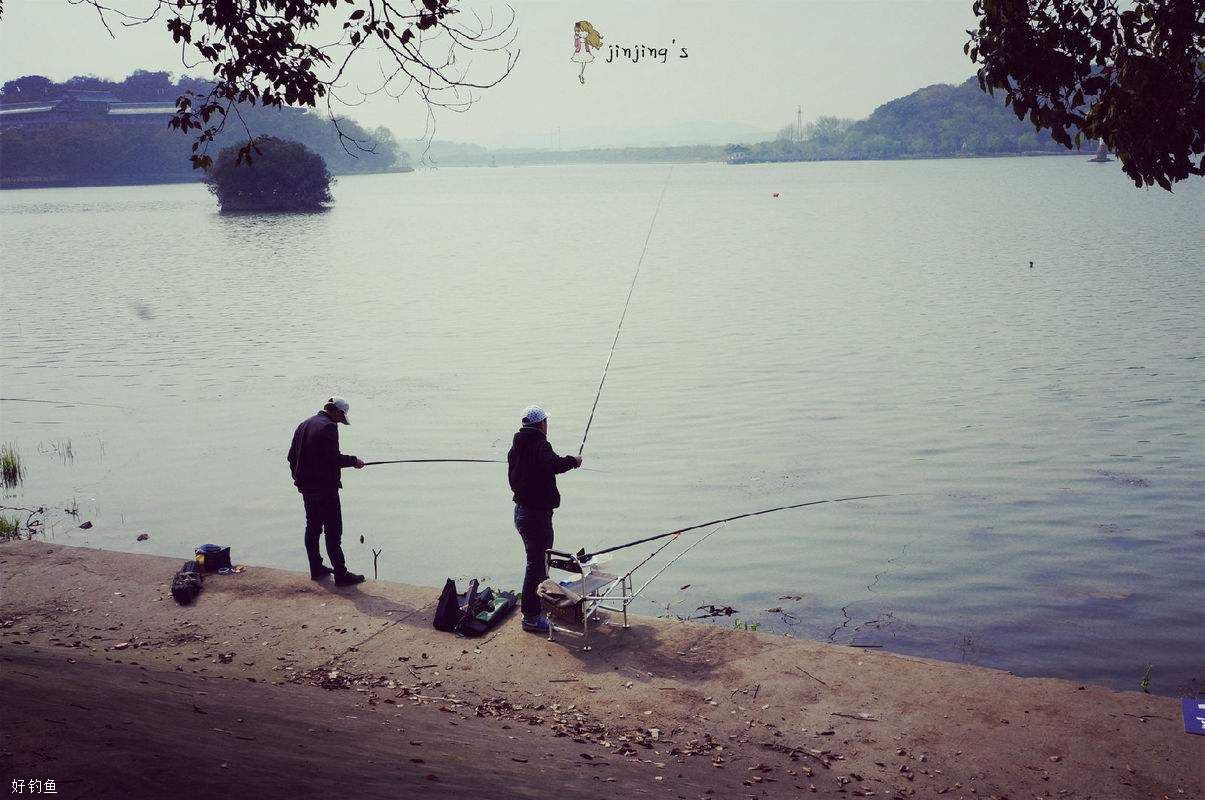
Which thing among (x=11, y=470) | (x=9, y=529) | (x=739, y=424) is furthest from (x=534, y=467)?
(x=11, y=470)

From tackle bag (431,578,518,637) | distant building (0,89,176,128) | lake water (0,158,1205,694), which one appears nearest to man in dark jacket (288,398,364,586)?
tackle bag (431,578,518,637)

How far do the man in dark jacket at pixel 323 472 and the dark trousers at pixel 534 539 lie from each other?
2.05 metres

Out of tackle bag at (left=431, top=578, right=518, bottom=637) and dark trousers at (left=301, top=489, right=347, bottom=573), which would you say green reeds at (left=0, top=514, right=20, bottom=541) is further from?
tackle bag at (left=431, top=578, right=518, bottom=637)

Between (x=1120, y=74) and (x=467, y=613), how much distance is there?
7200 millimetres

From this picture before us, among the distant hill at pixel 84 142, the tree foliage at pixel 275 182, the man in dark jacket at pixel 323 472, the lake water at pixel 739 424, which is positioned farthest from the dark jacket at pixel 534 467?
the distant hill at pixel 84 142

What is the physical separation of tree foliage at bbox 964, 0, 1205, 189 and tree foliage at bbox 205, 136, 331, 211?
322 feet

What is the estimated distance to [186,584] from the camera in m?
10.1

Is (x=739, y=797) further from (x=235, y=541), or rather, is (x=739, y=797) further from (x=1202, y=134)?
(x=235, y=541)

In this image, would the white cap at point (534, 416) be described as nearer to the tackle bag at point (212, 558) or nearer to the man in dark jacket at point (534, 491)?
the man in dark jacket at point (534, 491)

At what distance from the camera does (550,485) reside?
9.10 metres

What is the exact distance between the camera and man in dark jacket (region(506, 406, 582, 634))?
899cm

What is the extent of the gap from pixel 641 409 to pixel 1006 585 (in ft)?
33.9

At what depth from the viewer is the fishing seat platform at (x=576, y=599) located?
348 inches

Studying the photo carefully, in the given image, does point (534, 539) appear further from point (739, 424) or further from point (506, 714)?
point (739, 424)
